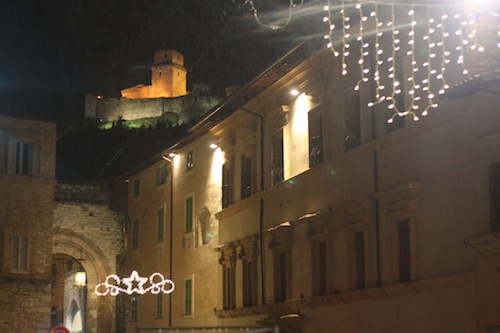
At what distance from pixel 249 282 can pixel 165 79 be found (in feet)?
264

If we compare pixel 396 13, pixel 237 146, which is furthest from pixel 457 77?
pixel 237 146

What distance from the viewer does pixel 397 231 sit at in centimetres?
1816

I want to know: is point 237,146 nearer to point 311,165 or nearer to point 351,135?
point 311,165

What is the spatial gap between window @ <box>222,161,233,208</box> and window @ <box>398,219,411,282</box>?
10.5 m

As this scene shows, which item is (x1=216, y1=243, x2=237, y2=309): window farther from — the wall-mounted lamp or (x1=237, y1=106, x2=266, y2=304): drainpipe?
the wall-mounted lamp

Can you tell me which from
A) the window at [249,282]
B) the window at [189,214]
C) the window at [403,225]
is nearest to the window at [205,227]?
the window at [189,214]

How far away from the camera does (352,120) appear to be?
2042 centimetres

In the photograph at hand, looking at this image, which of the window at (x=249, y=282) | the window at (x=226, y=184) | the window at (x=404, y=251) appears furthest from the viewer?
the window at (x=226, y=184)

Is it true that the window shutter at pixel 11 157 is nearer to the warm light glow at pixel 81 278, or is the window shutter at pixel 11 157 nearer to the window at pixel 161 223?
the window at pixel 161 223

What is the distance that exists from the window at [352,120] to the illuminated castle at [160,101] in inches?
2733

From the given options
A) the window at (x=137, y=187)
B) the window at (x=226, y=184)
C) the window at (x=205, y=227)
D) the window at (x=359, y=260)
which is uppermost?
the window at (x=137, y=187)

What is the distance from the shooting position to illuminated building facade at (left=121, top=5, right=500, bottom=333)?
1570 centimetres

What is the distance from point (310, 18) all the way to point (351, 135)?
14.1ft

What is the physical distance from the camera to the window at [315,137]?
22047 millimetres
